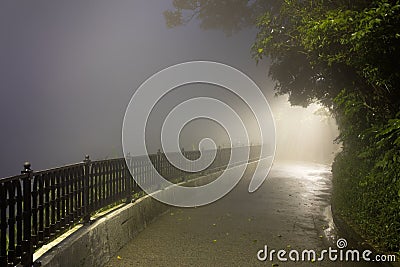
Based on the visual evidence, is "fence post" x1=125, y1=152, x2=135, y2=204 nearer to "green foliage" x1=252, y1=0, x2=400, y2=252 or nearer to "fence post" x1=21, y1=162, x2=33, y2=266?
"fence post" x1=21, y1=162, x2=33, y2=266

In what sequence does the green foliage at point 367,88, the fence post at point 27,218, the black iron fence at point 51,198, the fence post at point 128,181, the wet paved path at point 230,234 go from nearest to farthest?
1. the black iron fence at point 51,198
2. the fence post at point 27,218
3. the green foliage at point 367,88
4. the wet paved path at point 230,234
5. the fence post at point 128,181

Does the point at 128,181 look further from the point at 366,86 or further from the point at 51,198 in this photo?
the point at 366,86

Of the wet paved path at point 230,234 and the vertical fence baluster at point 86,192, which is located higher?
the vertical fence baluster at point 86,192

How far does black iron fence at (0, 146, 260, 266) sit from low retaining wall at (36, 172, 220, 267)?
0.82 feet

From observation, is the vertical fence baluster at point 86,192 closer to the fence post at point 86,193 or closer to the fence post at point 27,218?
the fence post at point 86,193

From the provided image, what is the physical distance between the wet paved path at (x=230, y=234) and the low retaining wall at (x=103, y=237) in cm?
19

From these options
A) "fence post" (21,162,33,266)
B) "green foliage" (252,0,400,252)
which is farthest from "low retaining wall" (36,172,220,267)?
"green foliage" (252,0,400,252)

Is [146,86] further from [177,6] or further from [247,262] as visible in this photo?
[247,262]

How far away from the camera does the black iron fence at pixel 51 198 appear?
380cm

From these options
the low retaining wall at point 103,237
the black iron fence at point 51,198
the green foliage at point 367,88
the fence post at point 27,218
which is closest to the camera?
the black iron fence at point 51,198

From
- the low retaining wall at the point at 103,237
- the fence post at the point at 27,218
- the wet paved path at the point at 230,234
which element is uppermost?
the fence post at the point at 27,218

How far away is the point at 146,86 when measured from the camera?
299 ft

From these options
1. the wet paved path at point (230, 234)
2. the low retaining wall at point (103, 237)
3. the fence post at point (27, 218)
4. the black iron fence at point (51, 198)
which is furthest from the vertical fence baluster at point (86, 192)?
the fence post at point (27, 218)

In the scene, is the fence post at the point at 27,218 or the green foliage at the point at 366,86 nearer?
the fence post at the point at 27,218
